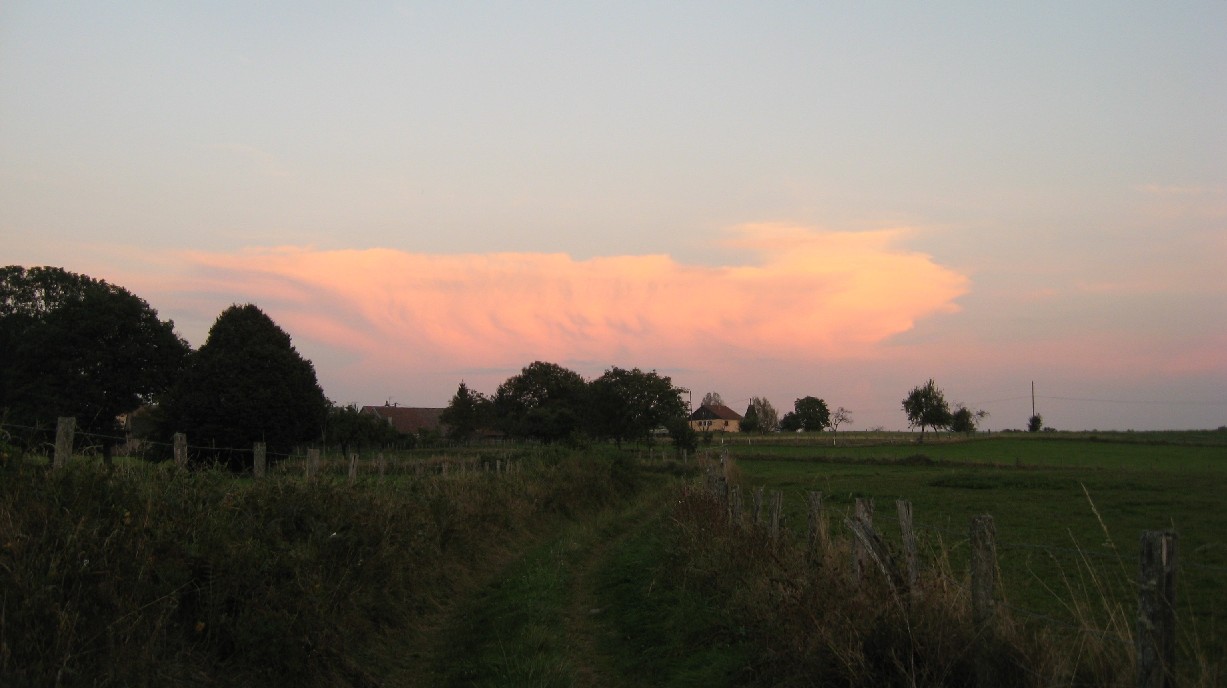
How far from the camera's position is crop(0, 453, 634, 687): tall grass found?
546cm

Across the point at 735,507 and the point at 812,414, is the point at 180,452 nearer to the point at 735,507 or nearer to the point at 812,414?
the point at 735,507

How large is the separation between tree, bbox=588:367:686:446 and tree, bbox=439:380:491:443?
105 feet

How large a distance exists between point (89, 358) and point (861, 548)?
4762 centimetres

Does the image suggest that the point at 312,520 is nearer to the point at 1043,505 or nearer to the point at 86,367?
the point at 1043,505

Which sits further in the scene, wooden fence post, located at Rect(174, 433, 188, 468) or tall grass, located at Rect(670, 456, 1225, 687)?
wooden fence post, located at Rect(174, 433, 188, 468)

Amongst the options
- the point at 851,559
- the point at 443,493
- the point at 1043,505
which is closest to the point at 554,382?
the point at 1043,505

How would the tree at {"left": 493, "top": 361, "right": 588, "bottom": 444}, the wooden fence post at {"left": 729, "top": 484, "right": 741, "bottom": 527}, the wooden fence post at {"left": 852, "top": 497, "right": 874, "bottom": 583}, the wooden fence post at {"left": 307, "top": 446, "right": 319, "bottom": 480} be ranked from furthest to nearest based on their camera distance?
the tree at {"left": 493, "top": 361, "right": 588, "bottom": 444} → the wooden fence post at {"left": 729, "top": 484, "right": 741, "bottom": 527} → the wooden fence post at {"left": 307, "top": 446, "right": 319, "bottom": 480} → the wooden fence post at {"left": 852, "top": 497, "right": 874, "bottom": 583}

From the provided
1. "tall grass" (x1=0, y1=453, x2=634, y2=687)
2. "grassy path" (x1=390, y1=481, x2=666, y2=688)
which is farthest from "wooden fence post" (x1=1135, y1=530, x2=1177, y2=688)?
"tall grass" (x1=0, y1=453, x2=634, y2=687)

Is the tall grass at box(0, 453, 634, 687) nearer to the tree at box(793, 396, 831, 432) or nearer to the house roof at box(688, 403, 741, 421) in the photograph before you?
the tree at box(793, 396, 831, 432)

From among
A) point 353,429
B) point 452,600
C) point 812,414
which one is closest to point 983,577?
point 452,600

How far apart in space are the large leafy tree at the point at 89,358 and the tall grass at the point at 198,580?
36927mm

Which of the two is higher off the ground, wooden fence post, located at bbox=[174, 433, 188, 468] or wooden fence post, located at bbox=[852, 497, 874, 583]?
wooden fence post, located at bbox=[174, 433, 188, 468]

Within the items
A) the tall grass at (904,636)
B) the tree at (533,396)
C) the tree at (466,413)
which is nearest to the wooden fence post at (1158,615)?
the tall grass at (904,636)

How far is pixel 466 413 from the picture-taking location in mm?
104438
